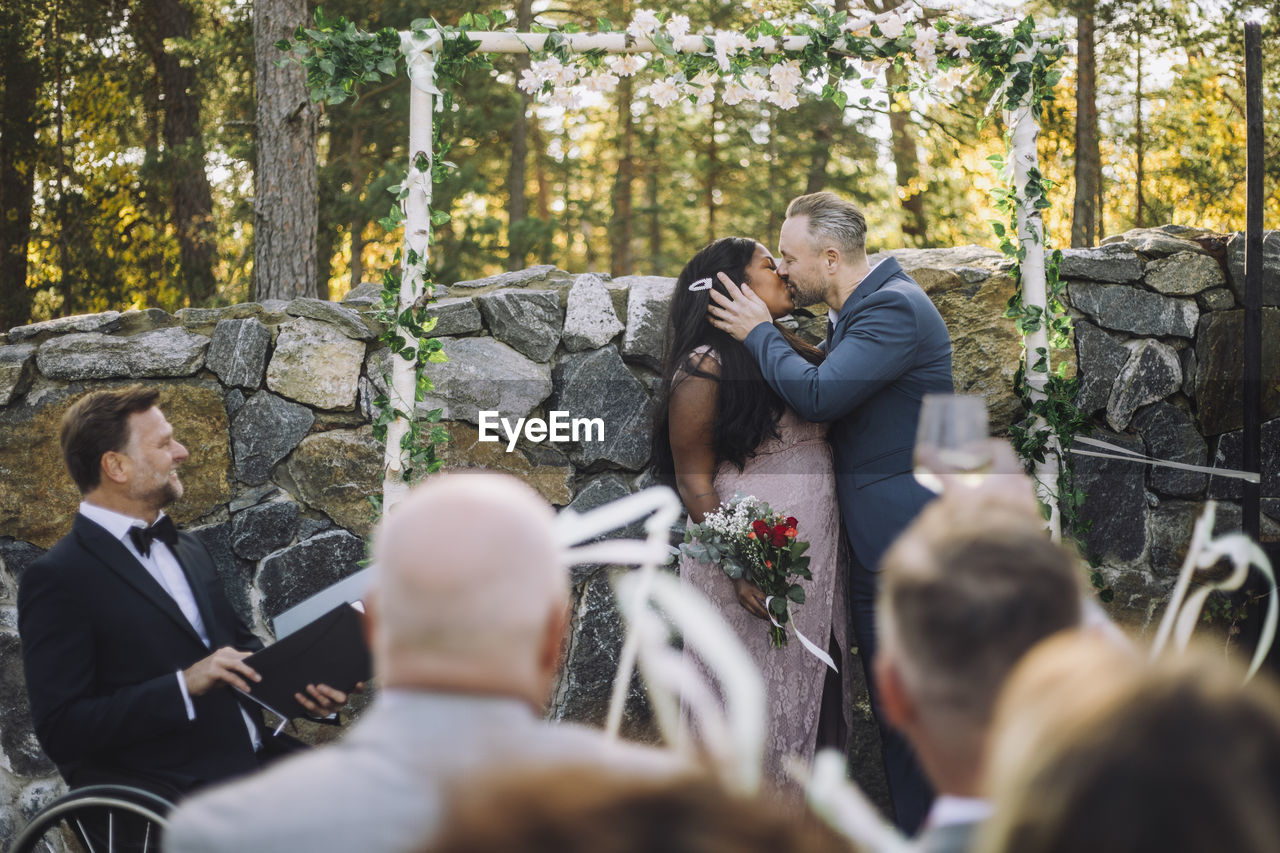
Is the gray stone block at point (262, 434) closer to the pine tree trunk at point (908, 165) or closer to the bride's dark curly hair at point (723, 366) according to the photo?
the bride's dark curly hair at point (723, 366)

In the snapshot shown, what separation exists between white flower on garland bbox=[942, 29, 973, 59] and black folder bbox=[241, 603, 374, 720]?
8.33ft

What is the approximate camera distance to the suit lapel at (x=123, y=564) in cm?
240

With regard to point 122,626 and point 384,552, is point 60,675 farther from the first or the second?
point 384,552

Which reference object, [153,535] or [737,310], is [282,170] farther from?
[153,535]

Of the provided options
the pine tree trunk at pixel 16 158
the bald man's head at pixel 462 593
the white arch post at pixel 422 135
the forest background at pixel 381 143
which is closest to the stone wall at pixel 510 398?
the white arch post at pixel 422 135

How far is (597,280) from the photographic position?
3.93m

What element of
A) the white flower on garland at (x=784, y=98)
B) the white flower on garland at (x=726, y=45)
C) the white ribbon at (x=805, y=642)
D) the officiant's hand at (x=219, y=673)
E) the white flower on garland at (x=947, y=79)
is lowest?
the white ribbon at (x=805, y=642)

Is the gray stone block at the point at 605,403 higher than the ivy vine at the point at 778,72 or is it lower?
lower

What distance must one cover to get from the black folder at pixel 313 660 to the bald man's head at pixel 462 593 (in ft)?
3.85

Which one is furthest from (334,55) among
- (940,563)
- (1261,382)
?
(1261,382)

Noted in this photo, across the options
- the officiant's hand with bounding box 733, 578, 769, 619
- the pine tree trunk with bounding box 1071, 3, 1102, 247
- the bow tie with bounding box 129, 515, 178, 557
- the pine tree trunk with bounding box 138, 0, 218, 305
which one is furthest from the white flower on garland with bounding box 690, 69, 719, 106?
the pine tree trunk with bounding box 138, 0, 218, 305

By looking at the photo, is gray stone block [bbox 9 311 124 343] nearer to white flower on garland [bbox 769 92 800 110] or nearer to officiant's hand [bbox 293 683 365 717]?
officiant's hand [bbox 293 683 365 717]

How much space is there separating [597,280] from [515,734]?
2965mm

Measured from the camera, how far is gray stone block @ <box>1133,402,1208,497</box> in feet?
13.1
